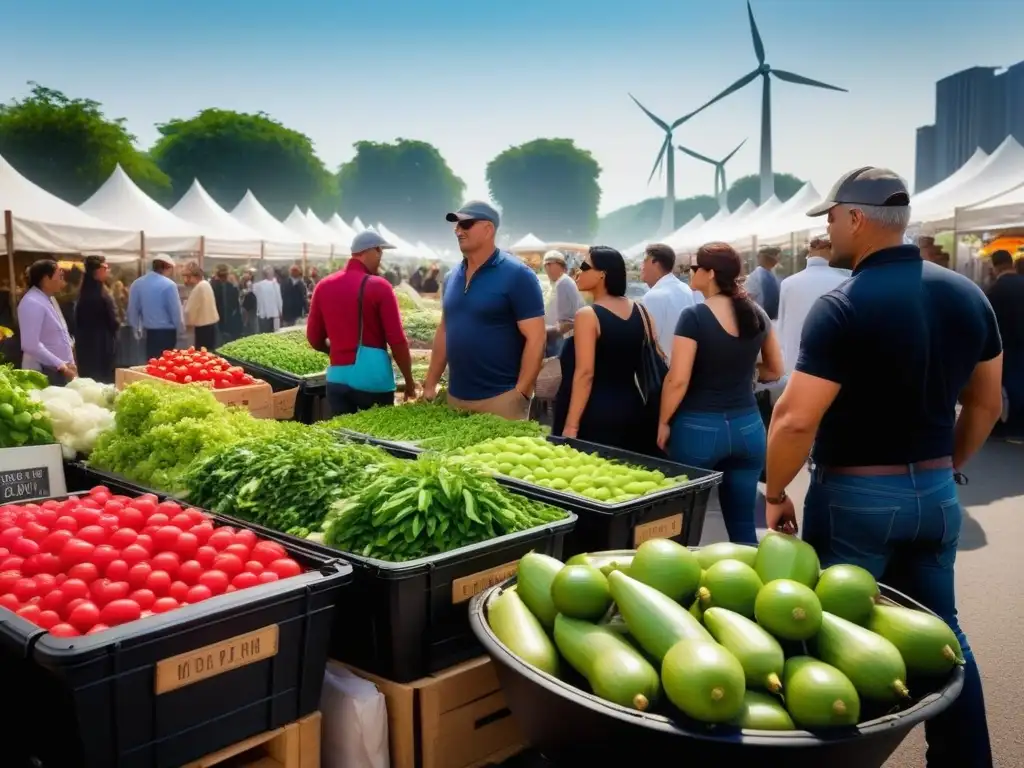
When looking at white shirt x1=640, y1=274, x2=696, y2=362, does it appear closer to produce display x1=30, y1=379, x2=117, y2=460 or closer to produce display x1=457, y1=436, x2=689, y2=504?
produce display x1=457, y1=436, x2=689, y2=504

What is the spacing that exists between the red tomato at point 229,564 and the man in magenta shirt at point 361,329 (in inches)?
130

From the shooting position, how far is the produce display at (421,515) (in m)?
2.79

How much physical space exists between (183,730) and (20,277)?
17.2 m

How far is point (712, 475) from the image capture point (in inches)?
149

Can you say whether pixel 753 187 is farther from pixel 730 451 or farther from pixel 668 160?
pixel 730 451

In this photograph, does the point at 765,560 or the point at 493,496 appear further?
the point at 493,496

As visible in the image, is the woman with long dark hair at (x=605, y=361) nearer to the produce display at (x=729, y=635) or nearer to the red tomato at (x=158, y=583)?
the produce display at (x=729, y=635)

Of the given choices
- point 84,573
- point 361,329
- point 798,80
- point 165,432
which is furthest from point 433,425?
point 798,80

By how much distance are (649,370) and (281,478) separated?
7.59 ft

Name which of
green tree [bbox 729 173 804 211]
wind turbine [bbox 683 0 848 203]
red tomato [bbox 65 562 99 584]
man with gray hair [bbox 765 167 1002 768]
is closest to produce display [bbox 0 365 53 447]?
red tomato [bbox 65 562 99 584]

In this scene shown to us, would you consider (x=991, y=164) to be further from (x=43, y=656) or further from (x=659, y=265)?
(x=43, y=656)

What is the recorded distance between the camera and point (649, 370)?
16.1ft

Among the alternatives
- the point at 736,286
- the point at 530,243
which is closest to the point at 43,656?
the point at 736,286

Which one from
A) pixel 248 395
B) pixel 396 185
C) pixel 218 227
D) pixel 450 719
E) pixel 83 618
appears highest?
pixel 396 185
